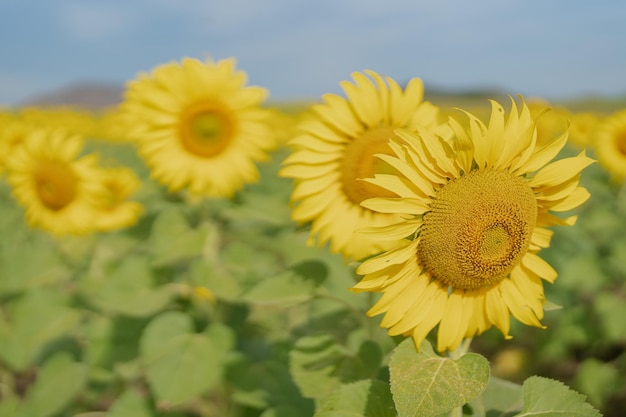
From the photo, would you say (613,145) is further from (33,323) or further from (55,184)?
(33,323)

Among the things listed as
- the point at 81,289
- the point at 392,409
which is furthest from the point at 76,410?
the point at 392,409

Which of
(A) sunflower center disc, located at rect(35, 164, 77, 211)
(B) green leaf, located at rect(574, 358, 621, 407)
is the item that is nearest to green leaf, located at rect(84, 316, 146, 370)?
(A) sunflower center disc, located at rect(35, 164, 77, 211)

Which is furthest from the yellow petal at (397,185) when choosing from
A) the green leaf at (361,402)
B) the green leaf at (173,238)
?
the green leaf at (173,238)

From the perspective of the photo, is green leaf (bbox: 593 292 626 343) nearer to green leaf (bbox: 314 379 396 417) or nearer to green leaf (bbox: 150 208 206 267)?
green leaf (bbox: 150 208 206 267)

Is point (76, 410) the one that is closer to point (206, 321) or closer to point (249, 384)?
point (206, 321)

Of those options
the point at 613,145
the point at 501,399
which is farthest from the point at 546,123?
the point at 501,399

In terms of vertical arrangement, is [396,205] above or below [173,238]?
above
